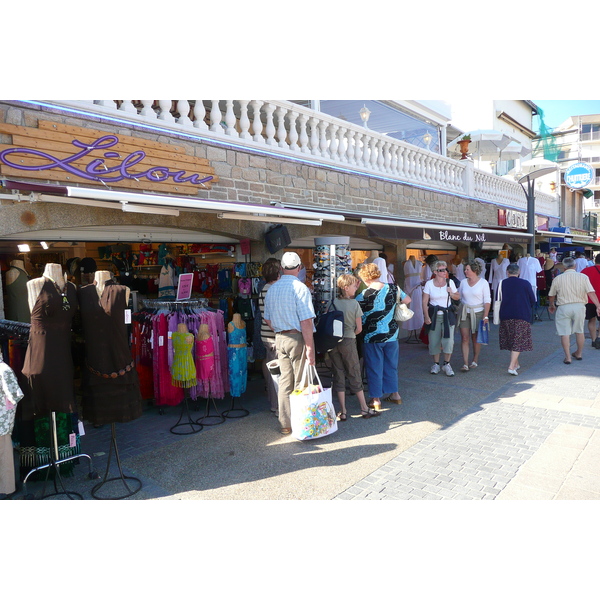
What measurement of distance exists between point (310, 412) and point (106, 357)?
192 cm

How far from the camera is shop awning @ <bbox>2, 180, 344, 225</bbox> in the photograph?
396cm

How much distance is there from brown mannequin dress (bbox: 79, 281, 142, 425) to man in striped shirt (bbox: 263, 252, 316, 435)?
1.59 metres

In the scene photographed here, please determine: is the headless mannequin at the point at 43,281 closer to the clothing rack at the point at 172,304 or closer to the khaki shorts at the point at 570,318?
the clothing rack at the point at 172,304

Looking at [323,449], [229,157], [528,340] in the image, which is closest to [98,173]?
[229,157]

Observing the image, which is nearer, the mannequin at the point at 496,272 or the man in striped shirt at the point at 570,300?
the man in striped shirt at the point at 570,300

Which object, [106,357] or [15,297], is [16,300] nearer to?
[15,297]

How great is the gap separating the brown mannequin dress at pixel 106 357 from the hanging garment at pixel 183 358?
52.8 inches

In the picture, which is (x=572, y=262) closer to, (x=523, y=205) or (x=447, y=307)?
(x=447, y=307)

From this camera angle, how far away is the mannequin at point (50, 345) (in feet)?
11.5

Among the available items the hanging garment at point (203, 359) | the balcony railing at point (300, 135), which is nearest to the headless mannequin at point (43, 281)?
the hanging garment at point (203, 359)

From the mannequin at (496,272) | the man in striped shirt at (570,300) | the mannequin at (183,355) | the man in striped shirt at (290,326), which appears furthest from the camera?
the mannequin at (496,272)

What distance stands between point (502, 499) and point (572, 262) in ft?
18.7

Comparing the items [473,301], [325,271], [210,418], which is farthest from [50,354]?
[473,301]

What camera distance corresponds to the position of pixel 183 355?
524 centimetres
